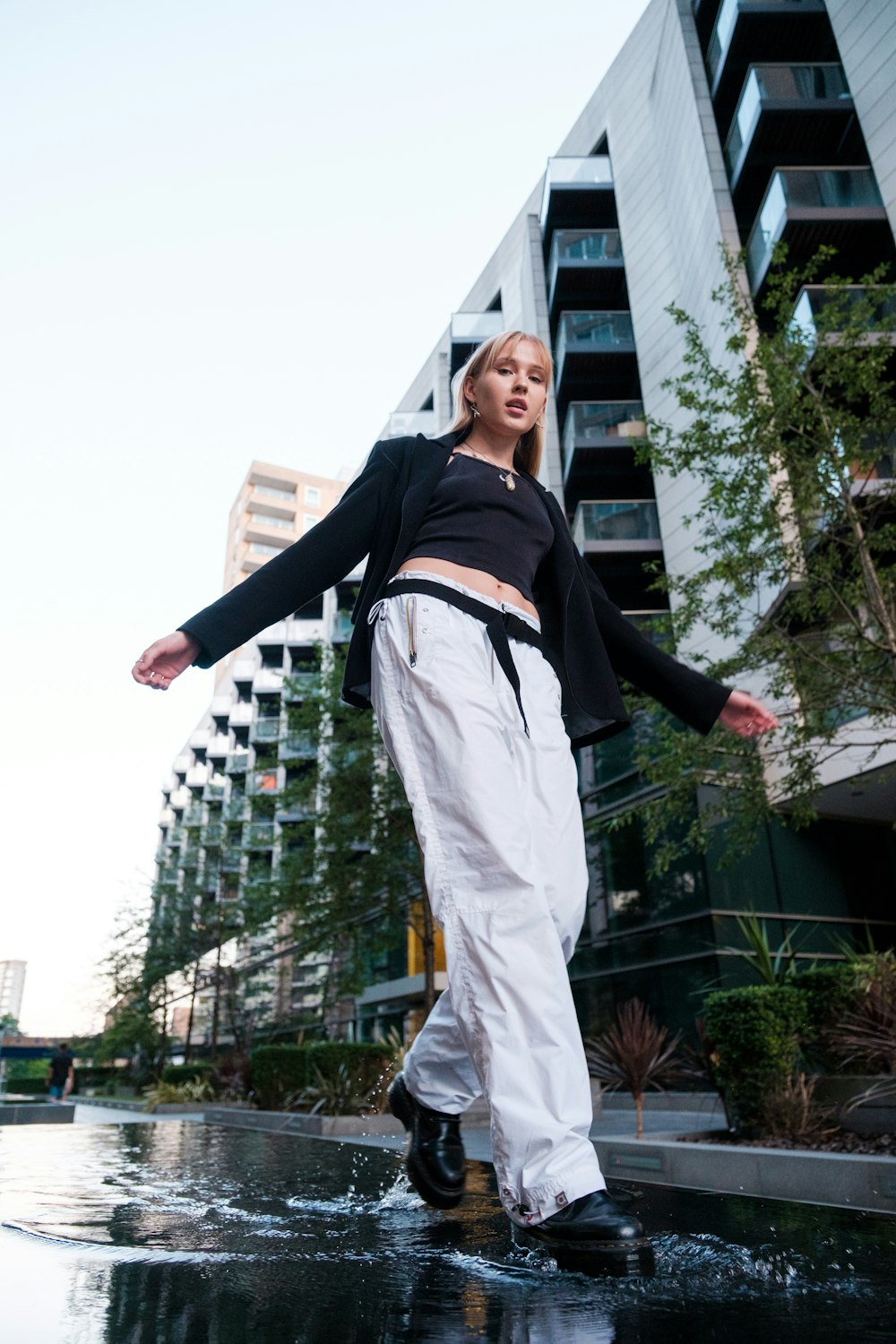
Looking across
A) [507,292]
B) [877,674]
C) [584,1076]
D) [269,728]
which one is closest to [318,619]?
[269,728]

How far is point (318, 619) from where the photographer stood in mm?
49906

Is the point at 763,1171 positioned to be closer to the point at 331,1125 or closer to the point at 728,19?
the point at 331,1125

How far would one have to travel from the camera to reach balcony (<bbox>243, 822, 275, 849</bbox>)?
65.8 feet

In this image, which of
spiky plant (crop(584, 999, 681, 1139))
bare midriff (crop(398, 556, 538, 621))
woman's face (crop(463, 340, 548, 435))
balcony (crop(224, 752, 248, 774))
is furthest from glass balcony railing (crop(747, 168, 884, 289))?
balcony (crop(224, 752, 248, 774))

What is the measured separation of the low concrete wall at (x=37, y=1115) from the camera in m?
12.4

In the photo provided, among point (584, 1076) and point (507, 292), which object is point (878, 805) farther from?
point (507, 292)

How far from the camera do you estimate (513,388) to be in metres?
2.77

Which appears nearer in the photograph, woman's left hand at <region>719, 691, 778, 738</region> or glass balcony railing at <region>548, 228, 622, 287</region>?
woman's left hand at <region>719, 691, 778, 738</region>

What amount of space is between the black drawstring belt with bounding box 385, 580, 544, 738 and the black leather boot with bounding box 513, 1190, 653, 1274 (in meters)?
0.99

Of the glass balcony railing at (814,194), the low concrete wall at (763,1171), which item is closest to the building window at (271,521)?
the glass balcony railing at (814,194)

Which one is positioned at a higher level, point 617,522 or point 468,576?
point 617,522

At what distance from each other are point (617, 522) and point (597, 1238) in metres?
23.1

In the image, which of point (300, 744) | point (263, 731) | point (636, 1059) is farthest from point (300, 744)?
point (263, 731)

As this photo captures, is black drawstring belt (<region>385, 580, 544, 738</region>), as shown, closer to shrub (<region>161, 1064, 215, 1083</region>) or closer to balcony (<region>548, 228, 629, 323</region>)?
shrub (<region>161, 1064, 215, 1083</region>)
